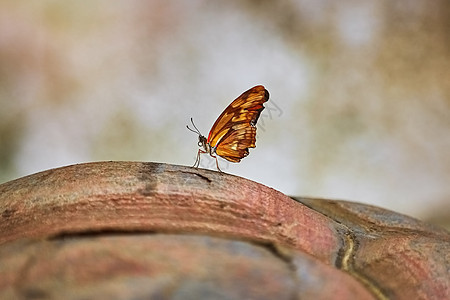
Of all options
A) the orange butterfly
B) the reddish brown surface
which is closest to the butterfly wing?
the orange butterfly

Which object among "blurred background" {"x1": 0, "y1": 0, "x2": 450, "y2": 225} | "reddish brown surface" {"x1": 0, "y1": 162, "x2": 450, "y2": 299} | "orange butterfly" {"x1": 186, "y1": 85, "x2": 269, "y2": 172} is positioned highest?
"blurred background" {"x1": 0, "y1": 0, "x2": 450, "y2": 225}

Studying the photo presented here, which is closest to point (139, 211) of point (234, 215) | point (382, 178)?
point (234, 215)

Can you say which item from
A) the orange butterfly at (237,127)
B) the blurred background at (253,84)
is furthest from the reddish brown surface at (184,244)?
the blurred background at (253,84)

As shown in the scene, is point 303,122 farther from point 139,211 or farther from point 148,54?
point 139,211

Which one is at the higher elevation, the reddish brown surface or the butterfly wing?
the butterfly wing

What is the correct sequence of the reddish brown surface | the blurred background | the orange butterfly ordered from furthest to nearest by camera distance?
the blurred background → the orange butterfly → the reddish brown surface

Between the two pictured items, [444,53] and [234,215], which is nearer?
[234,215]

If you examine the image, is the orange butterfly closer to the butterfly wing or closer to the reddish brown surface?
the butterfly wing

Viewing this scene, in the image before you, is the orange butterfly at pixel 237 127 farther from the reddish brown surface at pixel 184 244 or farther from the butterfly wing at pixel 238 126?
the reddish brown surface at pixel 184 244
